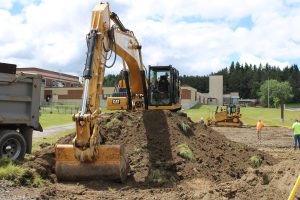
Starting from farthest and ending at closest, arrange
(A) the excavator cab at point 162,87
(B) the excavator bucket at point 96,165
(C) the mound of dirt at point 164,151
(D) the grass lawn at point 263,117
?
(D) the grass lawn at point 263,117 → (A) the excavator cab at point 162,87 → (C) the mound of dirt at point 164,151 → (B) the excavator bucket at point 96,165

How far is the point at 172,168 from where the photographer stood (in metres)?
11.2

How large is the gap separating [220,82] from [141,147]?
10604 centimetres

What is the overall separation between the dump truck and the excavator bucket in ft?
8.23

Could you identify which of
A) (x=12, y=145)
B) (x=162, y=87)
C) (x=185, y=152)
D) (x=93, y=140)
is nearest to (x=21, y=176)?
(x=93, y=140)

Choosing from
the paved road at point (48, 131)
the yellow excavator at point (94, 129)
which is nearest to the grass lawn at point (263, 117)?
the paved road at point (48, 131)

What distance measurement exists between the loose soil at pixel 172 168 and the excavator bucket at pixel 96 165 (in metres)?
0.18

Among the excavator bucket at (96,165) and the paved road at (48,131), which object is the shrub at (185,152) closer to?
the excavator bucket at (96,165)

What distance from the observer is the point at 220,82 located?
381ft

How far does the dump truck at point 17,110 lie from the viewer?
11461 millimetres

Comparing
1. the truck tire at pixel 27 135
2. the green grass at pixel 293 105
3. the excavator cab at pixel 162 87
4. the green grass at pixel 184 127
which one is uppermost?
the green grass at pixel 293 105

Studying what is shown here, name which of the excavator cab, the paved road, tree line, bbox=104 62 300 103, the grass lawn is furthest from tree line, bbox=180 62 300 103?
the excavator cab

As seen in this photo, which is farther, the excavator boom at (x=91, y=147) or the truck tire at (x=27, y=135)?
the truck tire at (x=27, y=135)

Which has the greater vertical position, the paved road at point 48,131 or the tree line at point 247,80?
the tree line at point 247,80

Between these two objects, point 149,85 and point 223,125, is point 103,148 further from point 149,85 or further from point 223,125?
point 223,125
